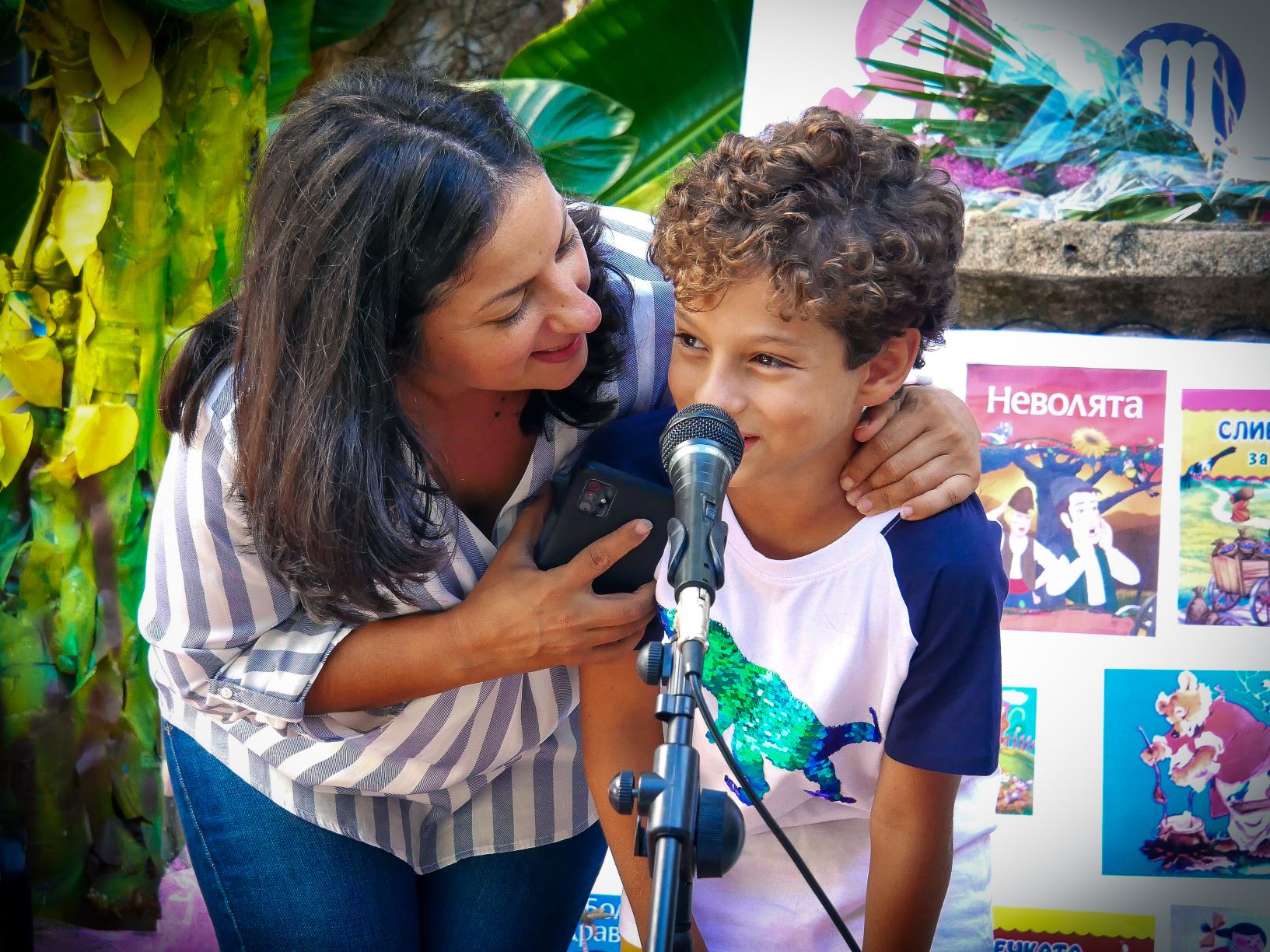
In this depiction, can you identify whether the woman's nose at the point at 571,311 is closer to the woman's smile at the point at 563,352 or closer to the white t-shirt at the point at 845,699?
the woman's smile at the point at 563,352

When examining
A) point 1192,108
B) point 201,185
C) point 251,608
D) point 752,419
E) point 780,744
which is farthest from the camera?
point 201,185

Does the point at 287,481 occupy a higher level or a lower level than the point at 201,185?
lower

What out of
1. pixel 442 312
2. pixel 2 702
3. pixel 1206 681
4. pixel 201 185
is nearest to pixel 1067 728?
pixel 1206 681

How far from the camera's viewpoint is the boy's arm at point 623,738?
1521 millimetres

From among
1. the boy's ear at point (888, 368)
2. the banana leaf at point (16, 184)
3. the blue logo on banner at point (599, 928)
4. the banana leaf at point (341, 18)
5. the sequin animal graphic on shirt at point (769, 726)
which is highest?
the banana leaf at point (341, 18)

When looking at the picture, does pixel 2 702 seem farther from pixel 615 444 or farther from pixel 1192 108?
pixel 1192 108

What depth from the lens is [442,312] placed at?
1355 mm

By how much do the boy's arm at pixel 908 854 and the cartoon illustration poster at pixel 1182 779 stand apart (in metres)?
0.96

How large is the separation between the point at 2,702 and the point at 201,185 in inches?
46.5

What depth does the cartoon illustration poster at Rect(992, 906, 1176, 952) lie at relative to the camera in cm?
216

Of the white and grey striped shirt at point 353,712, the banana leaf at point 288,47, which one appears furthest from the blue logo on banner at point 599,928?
the banana leaf at point 288,47

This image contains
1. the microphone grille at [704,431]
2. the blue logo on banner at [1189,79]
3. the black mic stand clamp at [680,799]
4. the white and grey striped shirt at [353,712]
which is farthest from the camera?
the blue logo on banner at [1189,79]

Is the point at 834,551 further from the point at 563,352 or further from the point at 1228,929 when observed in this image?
the point at 1228,929

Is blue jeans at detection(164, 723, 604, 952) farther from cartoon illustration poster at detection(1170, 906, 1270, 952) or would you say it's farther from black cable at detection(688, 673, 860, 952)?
cartoon illustration poster at detection(1170, 906, 1270, 952)
